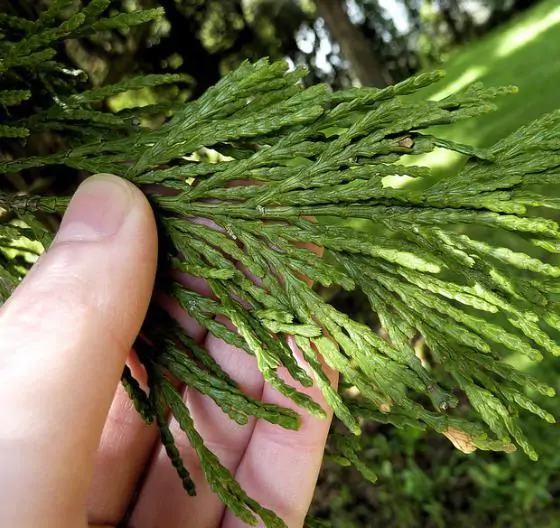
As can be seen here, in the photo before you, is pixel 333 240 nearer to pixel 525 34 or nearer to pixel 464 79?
pixel 464 79

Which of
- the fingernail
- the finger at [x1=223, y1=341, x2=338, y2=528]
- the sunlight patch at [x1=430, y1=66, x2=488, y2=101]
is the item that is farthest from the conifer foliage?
the sunlight patch at [x1=430, y1=66, x2=488, y2=101]

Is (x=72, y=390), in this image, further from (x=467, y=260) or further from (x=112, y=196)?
(x=467, y=260)

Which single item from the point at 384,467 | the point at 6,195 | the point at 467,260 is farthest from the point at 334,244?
the point at 384,467

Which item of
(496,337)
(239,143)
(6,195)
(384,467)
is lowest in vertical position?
(384,467)

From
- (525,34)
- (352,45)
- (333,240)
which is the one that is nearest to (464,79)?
(352,45)

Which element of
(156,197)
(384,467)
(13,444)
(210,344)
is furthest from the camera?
(384,467)

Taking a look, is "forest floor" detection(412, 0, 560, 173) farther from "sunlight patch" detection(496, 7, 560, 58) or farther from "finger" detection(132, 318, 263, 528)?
"finger" detection(132, 318, 263, 528)
